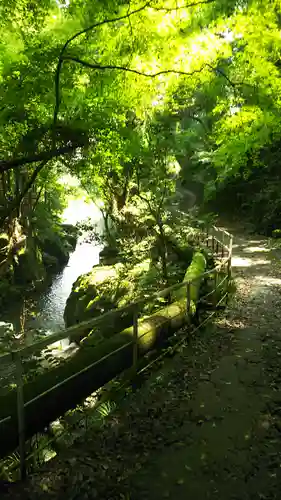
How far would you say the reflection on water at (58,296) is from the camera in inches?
728

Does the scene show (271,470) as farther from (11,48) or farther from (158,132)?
(11,48)

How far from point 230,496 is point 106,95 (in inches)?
367

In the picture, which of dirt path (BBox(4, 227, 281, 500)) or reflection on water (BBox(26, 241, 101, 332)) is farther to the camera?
reflection on water (BBox(26, 241, 101, 332))

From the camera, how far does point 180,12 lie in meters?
7.54

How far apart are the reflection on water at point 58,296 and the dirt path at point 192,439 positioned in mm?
10633

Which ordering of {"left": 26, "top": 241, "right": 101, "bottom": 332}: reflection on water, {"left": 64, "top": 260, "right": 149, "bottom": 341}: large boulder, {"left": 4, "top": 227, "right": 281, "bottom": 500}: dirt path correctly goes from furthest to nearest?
{"left": 26, "top": 241, "right": 101, "bottom": 332}: reflection on water < {"left": 64, "top": 260, "right": 149, "bottom": 341}: large boulder < {"left": 4, "top": 227, "right": 281, "bottom": 500}: dirt path

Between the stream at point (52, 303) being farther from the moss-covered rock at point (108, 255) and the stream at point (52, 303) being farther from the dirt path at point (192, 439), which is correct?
the dirt path at point (192, 439)

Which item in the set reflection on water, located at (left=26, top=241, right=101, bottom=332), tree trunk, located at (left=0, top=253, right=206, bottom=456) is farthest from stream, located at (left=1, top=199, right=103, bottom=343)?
tree trunk, located at (left=0, top=253, right=206, bottom=456)

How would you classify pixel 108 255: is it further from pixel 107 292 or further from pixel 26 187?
pixel 26 187

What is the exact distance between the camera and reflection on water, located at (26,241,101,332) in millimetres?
18484

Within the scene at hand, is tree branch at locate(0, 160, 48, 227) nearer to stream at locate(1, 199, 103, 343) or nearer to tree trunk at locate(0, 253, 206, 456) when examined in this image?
stream at locate(1, 199, 103, 343)

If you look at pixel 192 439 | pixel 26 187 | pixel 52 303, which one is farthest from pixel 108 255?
pixel 192 439

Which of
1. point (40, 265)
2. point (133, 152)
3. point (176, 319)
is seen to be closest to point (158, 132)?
point (133, 152)

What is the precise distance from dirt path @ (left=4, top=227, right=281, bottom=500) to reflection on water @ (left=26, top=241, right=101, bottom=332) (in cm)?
1063
